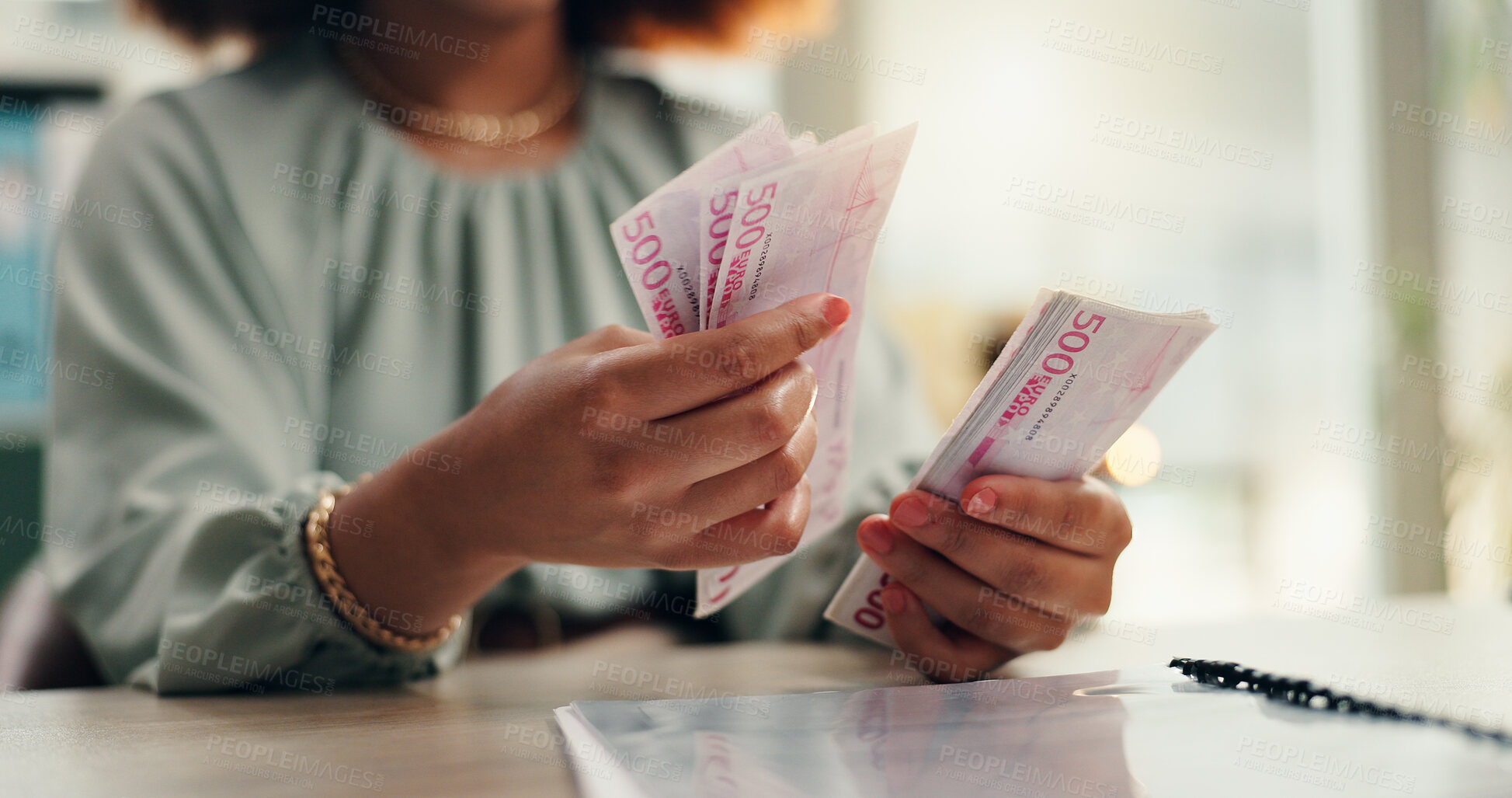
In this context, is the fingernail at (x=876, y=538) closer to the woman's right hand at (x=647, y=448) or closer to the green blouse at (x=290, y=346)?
the woman's right hand at (x=647, y=448)

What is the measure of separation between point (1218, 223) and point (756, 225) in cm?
268

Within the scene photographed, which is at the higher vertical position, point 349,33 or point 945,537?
point 349,33

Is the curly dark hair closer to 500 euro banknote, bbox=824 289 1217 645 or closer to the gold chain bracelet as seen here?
the gold chain bracelet

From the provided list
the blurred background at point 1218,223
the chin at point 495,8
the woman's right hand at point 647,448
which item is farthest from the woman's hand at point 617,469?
the blurred background at point 1218,223

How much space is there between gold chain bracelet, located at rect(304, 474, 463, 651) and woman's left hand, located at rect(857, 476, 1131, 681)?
291mm

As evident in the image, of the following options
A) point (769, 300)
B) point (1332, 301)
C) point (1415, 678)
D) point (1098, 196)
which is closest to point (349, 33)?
point (769, 300)

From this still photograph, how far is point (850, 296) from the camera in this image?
0.55 meters

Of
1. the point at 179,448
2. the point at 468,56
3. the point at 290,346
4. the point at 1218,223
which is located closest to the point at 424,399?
the point at 290,346

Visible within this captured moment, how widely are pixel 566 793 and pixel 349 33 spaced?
99cm

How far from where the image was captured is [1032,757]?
348 mm

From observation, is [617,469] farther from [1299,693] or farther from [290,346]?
[290,346]

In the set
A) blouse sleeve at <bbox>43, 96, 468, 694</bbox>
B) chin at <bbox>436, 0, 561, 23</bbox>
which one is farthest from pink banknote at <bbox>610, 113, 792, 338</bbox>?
chin at <bbox>436, 0, 561, 23</bbox>

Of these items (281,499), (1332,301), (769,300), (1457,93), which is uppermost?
(1457,93)

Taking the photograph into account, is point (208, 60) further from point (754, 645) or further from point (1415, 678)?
point (1415, 678)
